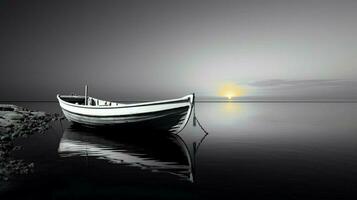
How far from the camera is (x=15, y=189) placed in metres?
10.8

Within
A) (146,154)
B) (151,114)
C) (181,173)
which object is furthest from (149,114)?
(181,173)

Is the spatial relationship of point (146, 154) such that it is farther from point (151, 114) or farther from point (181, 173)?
point (151, 114)

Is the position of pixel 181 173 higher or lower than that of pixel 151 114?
lower

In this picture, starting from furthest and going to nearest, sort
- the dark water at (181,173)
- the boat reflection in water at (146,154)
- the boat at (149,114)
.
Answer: the boat at (149,114) → the boat reflection in water at (146,154) → the dark water at (181,173)

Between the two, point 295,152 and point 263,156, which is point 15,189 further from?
point 295,152

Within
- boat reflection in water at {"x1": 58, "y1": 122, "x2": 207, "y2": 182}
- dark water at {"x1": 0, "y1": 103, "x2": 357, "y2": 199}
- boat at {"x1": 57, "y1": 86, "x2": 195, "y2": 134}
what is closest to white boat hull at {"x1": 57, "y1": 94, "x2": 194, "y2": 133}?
boat at {"x1": 57, "y1": 86, "x2": 195, "y2": 134}

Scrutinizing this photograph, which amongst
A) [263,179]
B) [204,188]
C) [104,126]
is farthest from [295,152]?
[104,126]

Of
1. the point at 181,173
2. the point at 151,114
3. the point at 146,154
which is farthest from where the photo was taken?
the point at 151,114

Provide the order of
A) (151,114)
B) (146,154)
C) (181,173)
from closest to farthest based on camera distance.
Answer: (181,173) → (146,154) → (151,114)

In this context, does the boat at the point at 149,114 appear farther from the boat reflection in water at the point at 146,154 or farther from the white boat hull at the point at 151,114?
the boat reflection in water at the point at 146,154

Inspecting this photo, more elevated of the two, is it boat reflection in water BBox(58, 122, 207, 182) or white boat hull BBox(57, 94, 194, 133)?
white boat hull BBox(57, 94, 194, 133)

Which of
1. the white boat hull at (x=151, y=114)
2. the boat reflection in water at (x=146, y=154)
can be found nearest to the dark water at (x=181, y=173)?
the boat reflection in water at (x=146, y=154)

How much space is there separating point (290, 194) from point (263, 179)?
2.22m

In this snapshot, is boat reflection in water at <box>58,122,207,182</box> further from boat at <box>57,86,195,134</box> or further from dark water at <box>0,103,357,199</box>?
boat at <box>57,86,195,134</box>
